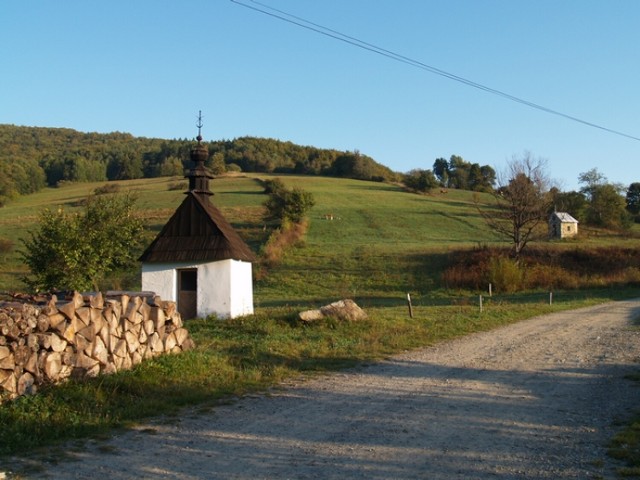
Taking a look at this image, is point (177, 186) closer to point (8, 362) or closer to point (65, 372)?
point (65, 372)

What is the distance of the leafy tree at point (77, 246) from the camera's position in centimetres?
2275

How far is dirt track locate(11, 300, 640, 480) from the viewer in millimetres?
6465

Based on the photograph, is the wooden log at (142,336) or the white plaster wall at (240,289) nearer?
the wooden log at (142,336)

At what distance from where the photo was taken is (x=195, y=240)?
22688mm

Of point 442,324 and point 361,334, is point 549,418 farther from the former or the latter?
point 442,324

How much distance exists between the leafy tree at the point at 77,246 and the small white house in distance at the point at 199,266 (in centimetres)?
201

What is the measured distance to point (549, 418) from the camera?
853cm

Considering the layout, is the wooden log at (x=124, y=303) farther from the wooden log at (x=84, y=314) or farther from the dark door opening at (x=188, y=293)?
the dark door opening at (x=188, y=293)

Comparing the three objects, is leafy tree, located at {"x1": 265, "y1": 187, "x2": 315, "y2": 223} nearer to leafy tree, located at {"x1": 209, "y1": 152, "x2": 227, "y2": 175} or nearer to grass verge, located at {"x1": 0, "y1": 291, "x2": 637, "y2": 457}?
grass verge, located at {"x1": 0, "y1": 291, "x2": 637, "y2": 457}

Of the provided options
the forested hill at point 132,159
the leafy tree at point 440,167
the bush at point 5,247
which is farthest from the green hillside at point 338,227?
the leafy tree at point 440,167

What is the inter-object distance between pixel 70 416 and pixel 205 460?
237 centimetres

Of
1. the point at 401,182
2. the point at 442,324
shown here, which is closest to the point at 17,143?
the point at 401,182

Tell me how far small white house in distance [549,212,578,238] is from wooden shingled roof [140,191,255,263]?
1853 inches

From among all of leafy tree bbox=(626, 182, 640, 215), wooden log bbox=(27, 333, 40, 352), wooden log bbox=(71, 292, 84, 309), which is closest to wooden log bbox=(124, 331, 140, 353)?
wooden log bbox=(71, 292, 84, 309)
